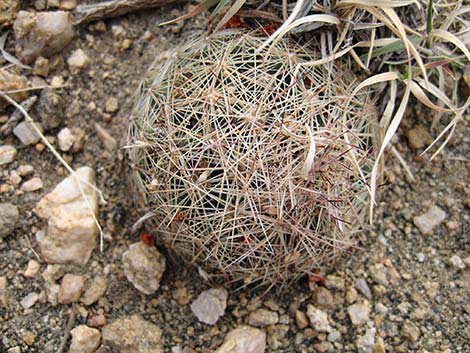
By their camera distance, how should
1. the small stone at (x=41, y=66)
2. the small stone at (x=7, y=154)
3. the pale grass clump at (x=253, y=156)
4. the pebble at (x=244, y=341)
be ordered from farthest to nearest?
the small stone at (x=41, y=66) → the small stone at (x=7, y=154) → the pebble at (x=244, y=341) → the pale grass clump at (x=253, y=156)

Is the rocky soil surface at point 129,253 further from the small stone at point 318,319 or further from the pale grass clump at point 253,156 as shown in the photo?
the pale grass clump at point 253,156

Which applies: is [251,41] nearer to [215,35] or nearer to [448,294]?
[215,35]

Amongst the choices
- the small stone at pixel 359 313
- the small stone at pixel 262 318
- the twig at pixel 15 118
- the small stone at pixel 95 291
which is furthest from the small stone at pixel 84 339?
the small stone at pixel 359 313

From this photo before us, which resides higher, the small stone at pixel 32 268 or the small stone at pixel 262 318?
the small stone at pixel 32 268

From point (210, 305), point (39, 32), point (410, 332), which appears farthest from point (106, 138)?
point (410, 332)

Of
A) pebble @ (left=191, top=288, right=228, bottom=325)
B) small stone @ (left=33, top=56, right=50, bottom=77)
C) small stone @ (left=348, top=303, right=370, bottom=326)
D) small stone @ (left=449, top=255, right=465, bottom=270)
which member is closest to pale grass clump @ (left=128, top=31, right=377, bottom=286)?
pebble @ (left=191, top=288, right=228, bottom=325)

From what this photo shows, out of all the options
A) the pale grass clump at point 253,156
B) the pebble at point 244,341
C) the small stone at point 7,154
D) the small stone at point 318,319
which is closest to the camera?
the pale grass clump at point 253,156

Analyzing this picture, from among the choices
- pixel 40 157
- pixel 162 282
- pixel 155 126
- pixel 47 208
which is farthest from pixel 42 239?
pixel 155 126
